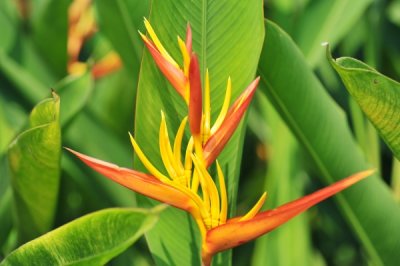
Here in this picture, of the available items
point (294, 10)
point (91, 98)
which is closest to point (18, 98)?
point (91, 98)

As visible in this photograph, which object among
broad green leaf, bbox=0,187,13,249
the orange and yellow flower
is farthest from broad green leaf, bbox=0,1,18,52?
the orange and yellow flower

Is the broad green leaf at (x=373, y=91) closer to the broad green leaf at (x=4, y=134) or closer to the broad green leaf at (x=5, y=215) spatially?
the broad green leaf at (x=5, y=215)

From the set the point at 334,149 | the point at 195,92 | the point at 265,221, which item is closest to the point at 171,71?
→ the point at 195,92

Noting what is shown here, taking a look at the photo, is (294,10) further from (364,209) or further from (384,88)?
(384,88)

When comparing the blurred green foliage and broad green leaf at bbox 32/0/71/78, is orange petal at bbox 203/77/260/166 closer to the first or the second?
the blurred green foliage

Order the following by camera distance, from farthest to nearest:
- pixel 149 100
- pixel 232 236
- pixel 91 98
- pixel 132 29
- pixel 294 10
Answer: pixel 91 98 → pixel 294 10 → pixel 132 29 → pixel 149 100 → pixel 232 236

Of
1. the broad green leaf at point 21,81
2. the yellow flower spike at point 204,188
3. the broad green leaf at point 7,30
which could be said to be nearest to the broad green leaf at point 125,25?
the broad green leaf at point 21,81
